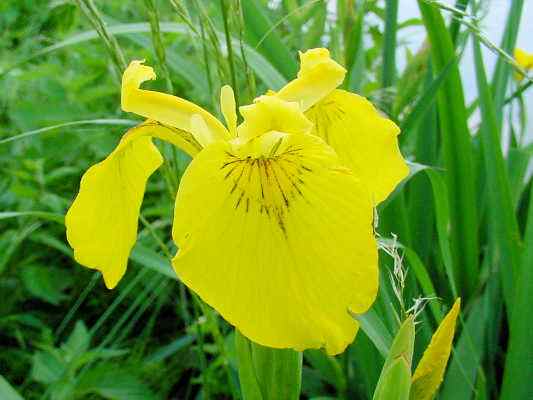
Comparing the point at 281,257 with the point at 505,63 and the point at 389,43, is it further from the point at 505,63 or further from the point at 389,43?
the point at 505,63

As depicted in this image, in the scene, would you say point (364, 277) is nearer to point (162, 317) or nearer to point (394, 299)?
point (394, 299)

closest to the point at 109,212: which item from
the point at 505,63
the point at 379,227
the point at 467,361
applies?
the point at 379,227

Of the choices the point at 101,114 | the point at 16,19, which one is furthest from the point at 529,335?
the point at 16,19

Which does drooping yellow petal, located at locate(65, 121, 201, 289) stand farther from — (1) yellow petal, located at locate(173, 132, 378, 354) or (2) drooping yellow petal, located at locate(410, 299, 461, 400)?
(2) drooping yellow petal, located at locate(410, 299, 461, 400)

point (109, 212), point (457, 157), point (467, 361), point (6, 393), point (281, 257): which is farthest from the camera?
point (457, 157)

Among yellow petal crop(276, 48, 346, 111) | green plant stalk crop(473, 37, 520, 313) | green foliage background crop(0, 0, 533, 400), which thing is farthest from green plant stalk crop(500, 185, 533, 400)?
yellow petal crop(276, 48, 346, 111)

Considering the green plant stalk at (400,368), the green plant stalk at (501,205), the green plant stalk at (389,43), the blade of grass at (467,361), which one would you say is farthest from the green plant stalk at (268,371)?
the green plant stalk at (389,43)

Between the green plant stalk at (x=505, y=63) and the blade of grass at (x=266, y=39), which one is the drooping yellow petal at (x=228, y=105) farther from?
the green plant stalk at (x=505, y=63)

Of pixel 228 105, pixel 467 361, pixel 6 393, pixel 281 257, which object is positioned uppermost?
pixel 228 105
